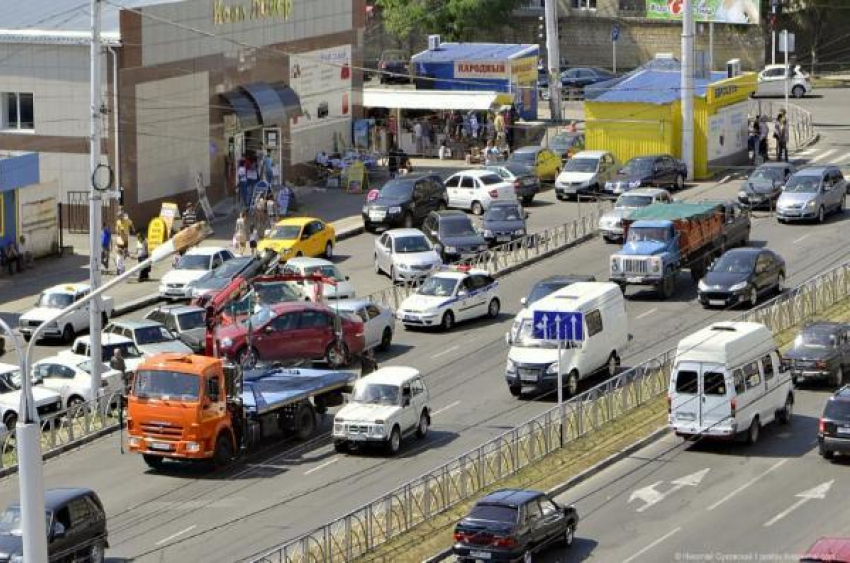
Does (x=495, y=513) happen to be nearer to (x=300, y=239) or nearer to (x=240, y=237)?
(x=300, y=239)

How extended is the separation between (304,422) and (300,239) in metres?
19.5

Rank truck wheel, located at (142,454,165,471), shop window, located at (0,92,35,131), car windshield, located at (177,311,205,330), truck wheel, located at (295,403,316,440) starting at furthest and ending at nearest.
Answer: shop window, located at (0,92,35,131) < car windshield, located at (177,311,205,330) < truck wheel, located at (295,403,316,440) < truck wheel, located at (142,454,165,471)

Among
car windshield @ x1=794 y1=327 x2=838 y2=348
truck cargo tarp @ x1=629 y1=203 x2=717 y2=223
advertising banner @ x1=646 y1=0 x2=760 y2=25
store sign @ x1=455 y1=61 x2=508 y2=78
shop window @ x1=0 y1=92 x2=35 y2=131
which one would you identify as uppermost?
advertising banner @ x1=646 y1=0 x2=760 y2=25

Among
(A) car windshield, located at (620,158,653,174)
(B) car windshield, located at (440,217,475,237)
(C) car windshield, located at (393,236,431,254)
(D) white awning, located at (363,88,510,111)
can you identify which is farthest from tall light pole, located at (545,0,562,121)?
(C) car windshield, located at (393,236,431,254)

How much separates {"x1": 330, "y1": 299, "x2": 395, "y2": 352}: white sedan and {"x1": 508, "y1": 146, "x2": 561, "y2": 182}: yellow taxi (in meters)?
23.8

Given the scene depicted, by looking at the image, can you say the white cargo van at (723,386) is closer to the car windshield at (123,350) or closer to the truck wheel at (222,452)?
the truck wheel at (222,452)

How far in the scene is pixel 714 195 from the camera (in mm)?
70438

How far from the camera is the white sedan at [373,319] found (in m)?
49.0

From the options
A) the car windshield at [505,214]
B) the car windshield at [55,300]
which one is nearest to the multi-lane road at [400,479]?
the car windshield at [55,300]

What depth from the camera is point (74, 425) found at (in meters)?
43.1

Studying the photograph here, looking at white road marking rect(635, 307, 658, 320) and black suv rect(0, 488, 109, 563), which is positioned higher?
white road marking rect(635, 307, 658, 320)

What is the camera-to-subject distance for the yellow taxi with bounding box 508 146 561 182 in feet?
242

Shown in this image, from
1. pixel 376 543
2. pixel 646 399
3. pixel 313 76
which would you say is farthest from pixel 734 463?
pixel 313 76

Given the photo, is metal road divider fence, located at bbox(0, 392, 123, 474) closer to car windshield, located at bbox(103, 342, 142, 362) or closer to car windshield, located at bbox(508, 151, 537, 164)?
car windshield, located at bbox(103, 342, 142, 362)
